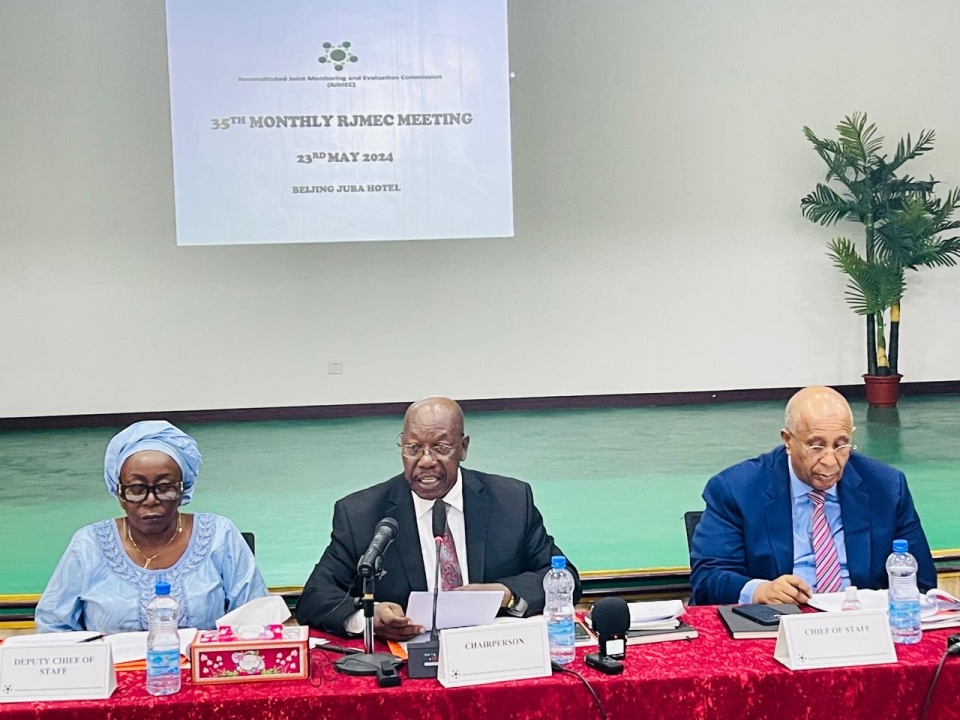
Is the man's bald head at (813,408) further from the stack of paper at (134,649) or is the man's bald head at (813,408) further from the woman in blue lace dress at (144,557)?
the stack of paper at (134,649)

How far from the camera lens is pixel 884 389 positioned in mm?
9773

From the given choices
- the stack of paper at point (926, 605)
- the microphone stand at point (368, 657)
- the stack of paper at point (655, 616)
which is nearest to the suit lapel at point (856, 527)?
the stack of paper at point (926, 605)

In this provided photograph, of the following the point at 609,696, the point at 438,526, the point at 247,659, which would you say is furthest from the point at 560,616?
the point at 247,659

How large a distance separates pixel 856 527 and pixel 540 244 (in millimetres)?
7323

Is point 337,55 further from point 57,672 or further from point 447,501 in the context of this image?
point 57,672

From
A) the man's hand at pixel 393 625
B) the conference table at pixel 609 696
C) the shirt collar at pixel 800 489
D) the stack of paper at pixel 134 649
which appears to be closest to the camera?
the conference table at pixel 609 696

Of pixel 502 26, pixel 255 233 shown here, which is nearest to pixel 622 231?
pixel 502 26

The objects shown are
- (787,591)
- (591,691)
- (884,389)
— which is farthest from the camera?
(884,389)

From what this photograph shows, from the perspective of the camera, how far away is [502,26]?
781 centimetres

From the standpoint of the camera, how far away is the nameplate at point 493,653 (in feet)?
7.32

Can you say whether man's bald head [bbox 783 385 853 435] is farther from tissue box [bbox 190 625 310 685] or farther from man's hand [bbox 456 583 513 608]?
tissue box [bbox 190 625 310 685]

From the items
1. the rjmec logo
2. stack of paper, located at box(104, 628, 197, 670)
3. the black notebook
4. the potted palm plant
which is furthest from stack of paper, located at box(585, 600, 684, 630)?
the potted palm plant

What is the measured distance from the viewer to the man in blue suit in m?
3.04

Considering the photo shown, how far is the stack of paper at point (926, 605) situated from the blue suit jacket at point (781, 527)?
0.31m
